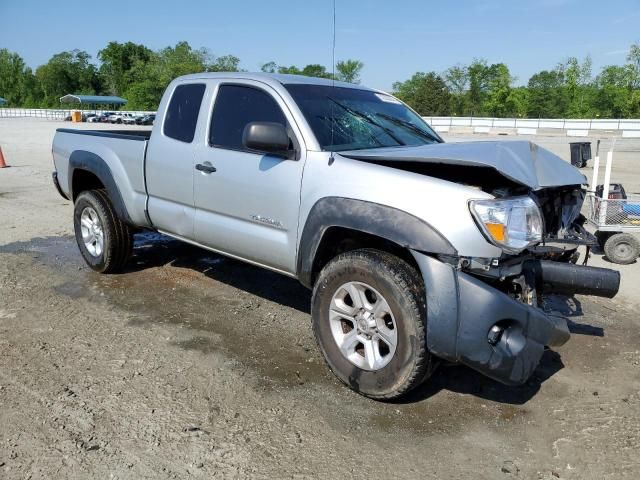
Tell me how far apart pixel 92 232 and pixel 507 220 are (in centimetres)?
437

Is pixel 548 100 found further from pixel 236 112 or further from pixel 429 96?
pixel 236 112

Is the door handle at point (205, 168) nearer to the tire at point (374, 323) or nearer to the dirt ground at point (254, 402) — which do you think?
the dirt ground at point (254, 402)

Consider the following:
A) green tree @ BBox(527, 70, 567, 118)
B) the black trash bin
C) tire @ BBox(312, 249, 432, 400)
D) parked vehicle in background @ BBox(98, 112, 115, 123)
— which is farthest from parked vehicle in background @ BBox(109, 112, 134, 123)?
tire @ BBox(312, 249, 432, 400)

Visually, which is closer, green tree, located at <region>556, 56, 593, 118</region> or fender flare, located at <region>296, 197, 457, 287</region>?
fender flare, located at <region>296, 197, 457, 287</region>

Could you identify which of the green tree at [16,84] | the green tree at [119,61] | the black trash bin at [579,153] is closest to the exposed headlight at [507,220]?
the black trash bin at [579,153]

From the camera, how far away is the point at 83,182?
596 centimetres

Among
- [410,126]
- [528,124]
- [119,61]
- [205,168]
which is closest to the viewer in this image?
[205,168]

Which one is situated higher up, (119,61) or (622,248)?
(119,61)

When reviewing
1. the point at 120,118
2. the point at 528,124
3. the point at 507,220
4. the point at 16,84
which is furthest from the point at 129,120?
the point at 16,84

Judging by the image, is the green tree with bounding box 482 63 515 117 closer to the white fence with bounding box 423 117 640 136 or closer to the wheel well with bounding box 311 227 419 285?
the white fence with bounding box 423 117 640 136

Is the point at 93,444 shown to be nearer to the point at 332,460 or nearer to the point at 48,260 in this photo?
the point at 332,460

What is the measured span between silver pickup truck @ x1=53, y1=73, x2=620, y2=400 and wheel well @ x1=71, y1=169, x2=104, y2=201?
1132 millimetres

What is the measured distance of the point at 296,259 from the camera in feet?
12.5

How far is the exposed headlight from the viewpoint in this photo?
293cm
